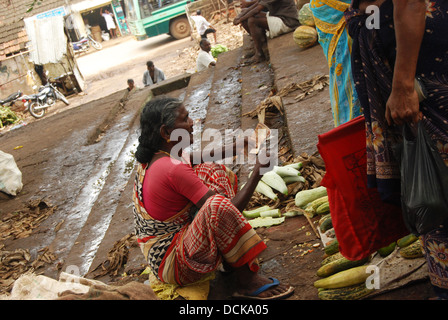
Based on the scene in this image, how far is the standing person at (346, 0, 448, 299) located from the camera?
1628 mm

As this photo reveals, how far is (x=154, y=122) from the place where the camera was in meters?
2.63

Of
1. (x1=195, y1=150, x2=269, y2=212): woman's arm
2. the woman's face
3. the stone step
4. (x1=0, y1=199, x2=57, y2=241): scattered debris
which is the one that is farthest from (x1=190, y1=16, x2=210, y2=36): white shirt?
(x1=195, y1=150, x2=269, y2=212): woman's arm

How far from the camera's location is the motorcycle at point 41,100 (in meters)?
15.1

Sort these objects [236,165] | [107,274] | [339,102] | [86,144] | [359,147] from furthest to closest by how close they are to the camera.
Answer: [86,144] → [236,165] → [107,274] → [339,102] → [359,147]

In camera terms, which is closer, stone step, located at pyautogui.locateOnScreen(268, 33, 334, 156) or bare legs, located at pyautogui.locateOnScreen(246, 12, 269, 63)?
stone step, located at pyautogui.locateOnScreen(268, 33, 334, 156)

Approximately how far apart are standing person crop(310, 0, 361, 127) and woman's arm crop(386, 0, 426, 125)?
2.46 feet

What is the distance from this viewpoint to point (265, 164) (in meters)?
2.58

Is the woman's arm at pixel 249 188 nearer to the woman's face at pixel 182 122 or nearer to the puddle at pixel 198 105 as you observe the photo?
the woman's face at pixel 182 122

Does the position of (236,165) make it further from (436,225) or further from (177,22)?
(177,22)

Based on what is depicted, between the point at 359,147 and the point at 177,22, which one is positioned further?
the point at 177,22

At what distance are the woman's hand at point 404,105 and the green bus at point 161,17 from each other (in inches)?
801

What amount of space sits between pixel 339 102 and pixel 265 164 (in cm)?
60

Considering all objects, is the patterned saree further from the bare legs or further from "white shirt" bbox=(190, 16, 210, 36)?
"white shirt" bbox=(190, 16, 210, 36)
